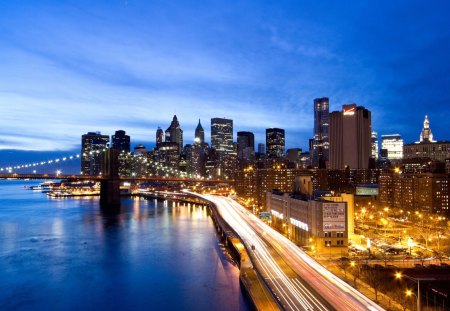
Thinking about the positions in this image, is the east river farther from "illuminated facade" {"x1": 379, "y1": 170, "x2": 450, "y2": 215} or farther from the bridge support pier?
the bridge support pier

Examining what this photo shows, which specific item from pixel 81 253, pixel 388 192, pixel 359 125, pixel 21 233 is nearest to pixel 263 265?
pixel 81 253

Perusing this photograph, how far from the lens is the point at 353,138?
94.2 meters

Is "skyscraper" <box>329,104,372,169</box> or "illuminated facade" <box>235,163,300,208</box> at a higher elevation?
"skyscraper" <box>329,104,372,169</box>

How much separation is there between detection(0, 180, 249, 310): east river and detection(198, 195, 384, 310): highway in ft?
6.18

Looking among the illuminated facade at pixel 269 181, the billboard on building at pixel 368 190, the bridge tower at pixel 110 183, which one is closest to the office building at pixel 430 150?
the billboard on building at pixel 368 190

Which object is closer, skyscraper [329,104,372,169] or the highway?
the highway

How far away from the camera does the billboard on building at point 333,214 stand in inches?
979

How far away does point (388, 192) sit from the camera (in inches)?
2160

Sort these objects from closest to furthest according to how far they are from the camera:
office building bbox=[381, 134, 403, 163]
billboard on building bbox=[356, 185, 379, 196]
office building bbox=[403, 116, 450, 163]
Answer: billboard on building bbox=[356, 185, 379, 196] → office building bbox=[403, 116, 450, 163] → office building bbox=[381, 134, 403, 163]

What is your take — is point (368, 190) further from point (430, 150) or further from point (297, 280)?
point (430, 150)

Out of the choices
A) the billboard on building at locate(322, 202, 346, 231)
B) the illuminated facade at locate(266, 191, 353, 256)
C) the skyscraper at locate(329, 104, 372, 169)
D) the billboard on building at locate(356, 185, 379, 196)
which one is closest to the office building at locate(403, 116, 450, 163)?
the skyscraper at locate(329, 104, 372, 169)

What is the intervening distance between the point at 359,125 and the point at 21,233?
245 feet

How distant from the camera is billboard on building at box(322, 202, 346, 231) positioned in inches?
979

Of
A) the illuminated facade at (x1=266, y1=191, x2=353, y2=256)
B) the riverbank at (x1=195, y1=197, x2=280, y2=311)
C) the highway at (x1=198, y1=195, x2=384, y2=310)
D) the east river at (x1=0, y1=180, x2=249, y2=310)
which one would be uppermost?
the illuminated facade at (x1=266, y1=191, x2=353, y2=256)
